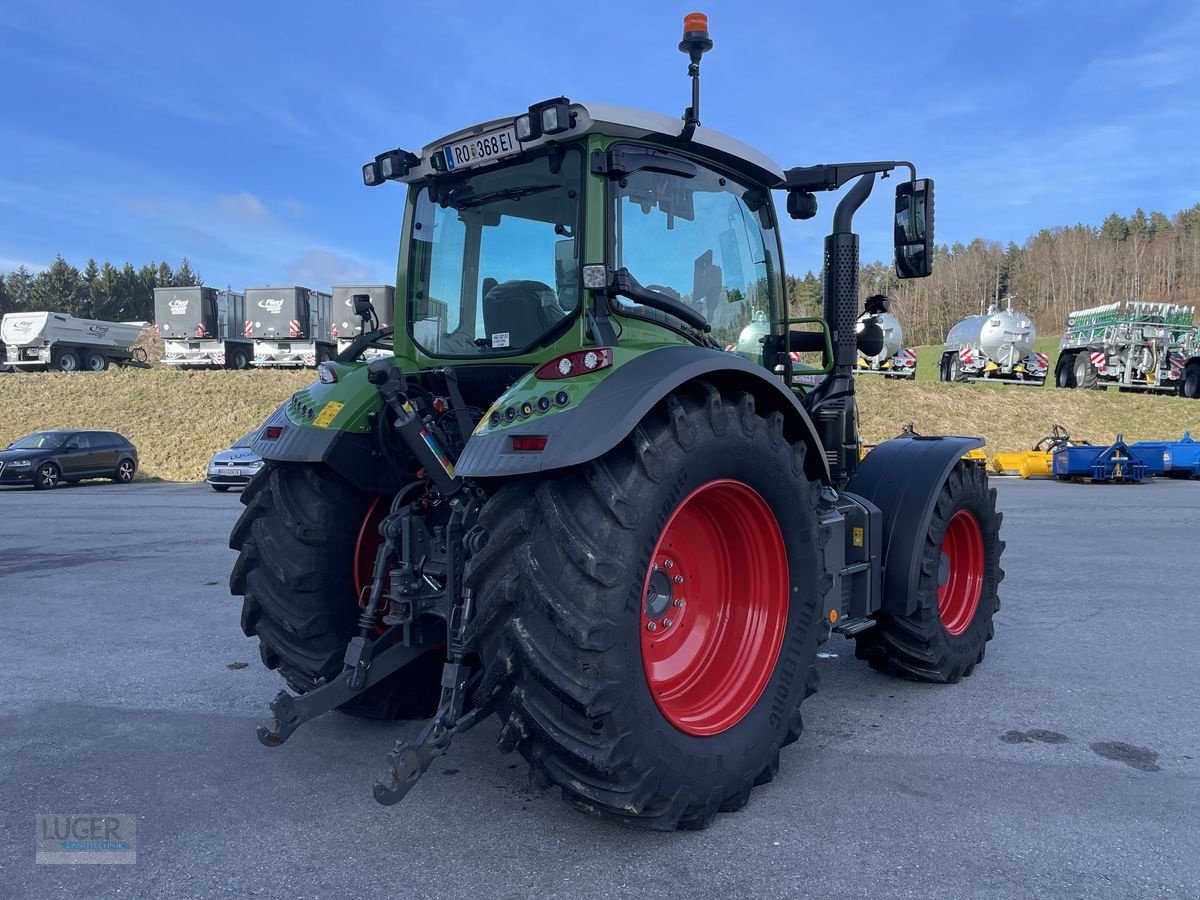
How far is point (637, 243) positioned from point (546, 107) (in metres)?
0.65

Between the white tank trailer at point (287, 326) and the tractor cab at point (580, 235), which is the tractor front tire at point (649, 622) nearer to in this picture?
the tractor cab at point (580, 235)

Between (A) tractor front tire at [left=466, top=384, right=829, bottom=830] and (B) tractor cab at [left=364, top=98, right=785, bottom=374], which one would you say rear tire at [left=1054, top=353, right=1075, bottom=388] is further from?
(A) tractor front tire at [left=466, top=384, right=829, bottom=830]

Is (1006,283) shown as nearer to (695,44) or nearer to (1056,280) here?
(1056,280)

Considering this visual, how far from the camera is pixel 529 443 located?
2873mm

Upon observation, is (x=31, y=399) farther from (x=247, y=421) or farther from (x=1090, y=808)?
(x=1090, y=808)

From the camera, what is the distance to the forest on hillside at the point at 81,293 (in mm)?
74438

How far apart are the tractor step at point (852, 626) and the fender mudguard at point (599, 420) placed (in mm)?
1610

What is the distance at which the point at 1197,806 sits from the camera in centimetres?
326

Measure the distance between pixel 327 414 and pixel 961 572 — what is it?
12.2 ft

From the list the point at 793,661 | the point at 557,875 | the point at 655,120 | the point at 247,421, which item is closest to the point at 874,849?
the point at 793,661

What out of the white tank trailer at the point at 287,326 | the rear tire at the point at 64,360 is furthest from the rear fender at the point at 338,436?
the rear tire at the point at 64,360

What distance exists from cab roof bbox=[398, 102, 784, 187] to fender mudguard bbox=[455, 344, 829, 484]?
947mm

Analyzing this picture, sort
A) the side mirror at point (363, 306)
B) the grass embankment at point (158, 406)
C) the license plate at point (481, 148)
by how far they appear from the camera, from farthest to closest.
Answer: the grass embankment at point (158, 406) → the side mirror at point (363, 306) → the license plate at point (481, 148)

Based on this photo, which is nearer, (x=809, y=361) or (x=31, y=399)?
(x=809, y=361)
